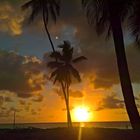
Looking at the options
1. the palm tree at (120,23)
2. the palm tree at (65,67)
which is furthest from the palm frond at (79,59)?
the palm tree at (120,23)

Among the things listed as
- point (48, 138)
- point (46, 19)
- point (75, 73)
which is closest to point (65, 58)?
point (75, 73)

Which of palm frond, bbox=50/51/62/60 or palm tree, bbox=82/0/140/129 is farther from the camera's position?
palm frond, bbox=50/51/62/60

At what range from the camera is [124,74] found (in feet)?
70.2

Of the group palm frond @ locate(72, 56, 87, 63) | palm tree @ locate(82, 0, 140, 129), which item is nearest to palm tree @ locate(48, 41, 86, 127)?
palm frond @ locate(72, 56, 87, 63)

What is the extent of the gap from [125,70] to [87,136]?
15.1ft

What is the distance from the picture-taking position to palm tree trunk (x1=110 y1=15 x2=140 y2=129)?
2091 cm

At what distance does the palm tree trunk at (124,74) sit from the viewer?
68.6 ft

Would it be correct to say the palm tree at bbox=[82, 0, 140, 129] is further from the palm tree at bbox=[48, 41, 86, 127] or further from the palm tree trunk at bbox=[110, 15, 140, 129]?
the palm tree at bbox=[48, 41, 86, 127]

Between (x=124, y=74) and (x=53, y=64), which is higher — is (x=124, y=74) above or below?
below

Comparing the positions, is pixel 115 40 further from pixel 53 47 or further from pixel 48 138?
pixel 53 47

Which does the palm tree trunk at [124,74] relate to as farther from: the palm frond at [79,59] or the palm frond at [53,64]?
the palm frond at [79,59]

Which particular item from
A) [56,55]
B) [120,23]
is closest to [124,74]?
[120,23]

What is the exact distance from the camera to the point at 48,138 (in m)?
24.2

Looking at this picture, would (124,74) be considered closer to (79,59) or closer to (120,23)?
(120,23)
